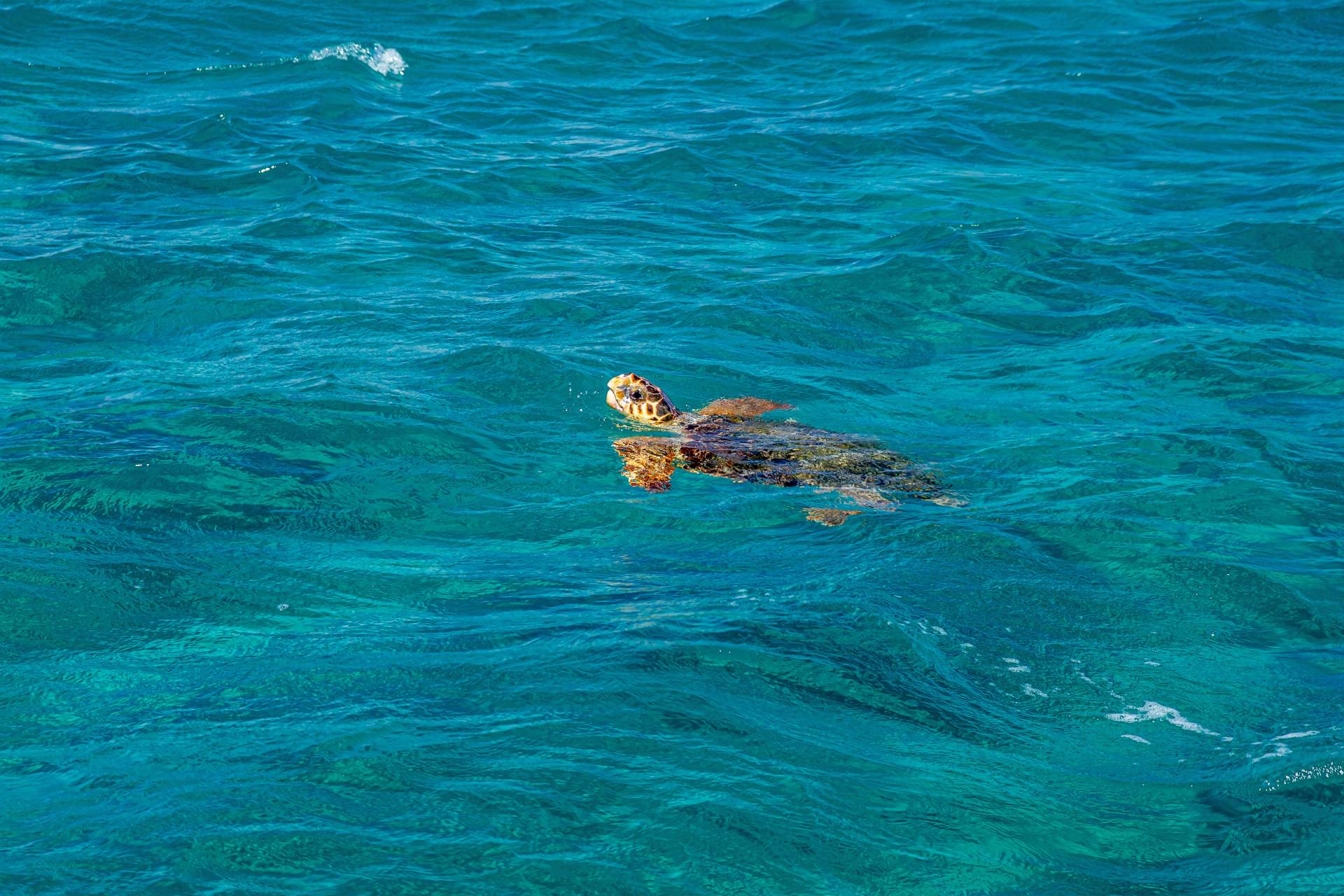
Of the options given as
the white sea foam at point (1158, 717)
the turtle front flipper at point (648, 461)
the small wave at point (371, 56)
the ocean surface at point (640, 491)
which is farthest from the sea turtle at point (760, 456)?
the small wave at point (371, 56)

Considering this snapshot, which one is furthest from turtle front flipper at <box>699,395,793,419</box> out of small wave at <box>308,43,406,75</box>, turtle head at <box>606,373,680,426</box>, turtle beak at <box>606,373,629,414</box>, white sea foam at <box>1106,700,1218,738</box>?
small wave at <box>308,43,406,75</box>

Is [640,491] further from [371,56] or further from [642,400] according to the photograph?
[371,56]

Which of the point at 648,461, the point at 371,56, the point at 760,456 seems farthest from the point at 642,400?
the point at 371,56

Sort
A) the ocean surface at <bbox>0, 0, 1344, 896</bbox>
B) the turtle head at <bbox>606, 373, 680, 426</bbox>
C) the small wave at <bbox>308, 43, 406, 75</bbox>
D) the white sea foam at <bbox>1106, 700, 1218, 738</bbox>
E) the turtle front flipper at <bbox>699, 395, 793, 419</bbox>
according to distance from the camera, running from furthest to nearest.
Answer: the small wave at <bbox>308, 43, 406, 75</bbox> < the turtle front flipper at <bbox>699, 395, 793, 419</bbox> < the turtle head at <bbox>606, 373, 680, 426</bbox> < the white sea foam at <bbox>1106, 700, 1218, 738</bbox> < the ocean surface at <bbox>0, 0, 1344, 896</bbox>

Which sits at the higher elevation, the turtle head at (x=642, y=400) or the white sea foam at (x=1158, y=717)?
the turtle head at (x=642, y=400)

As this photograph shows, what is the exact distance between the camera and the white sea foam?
555 centimetres

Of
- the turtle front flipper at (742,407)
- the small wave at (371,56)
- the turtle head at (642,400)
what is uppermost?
the small wave at (371,56)

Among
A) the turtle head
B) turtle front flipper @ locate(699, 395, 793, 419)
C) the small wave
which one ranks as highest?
the small wave

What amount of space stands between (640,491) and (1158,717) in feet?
10.6

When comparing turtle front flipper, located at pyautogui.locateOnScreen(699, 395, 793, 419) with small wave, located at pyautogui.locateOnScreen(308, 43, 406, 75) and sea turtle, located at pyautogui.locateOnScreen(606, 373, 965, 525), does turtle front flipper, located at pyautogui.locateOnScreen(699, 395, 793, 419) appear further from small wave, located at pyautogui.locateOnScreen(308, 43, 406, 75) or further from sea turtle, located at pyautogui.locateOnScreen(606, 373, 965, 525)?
small wave, located at pyautogui.locateOnScreen(308, 43, 406, 75)

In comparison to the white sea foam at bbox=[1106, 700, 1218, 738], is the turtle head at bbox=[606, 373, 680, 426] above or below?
above

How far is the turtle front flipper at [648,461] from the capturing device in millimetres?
7762

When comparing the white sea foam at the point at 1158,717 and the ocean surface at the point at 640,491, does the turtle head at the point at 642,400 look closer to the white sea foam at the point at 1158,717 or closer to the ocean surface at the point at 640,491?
the ocean surface at the point at 640,491

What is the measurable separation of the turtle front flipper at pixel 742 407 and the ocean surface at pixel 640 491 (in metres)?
0.27
